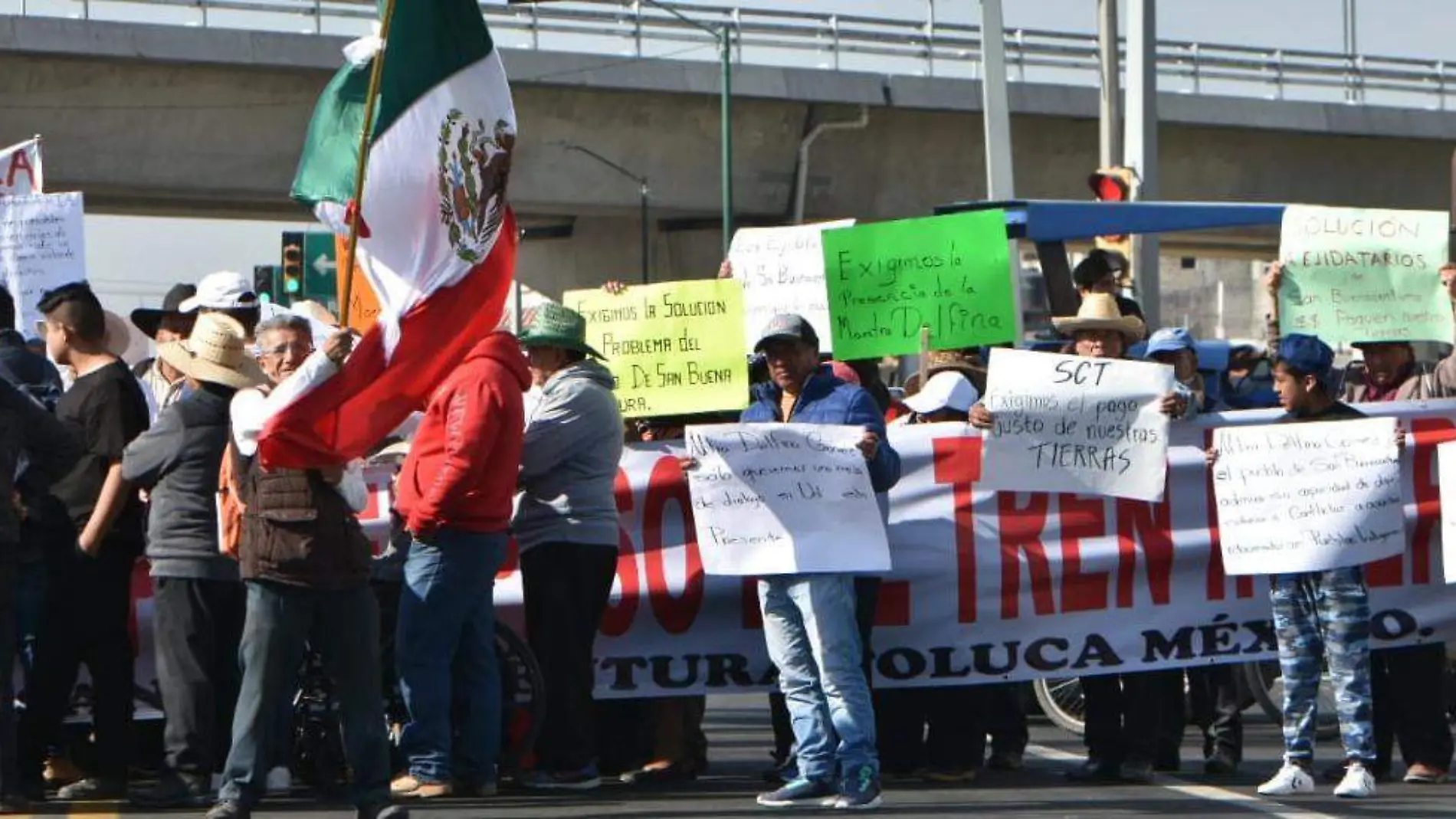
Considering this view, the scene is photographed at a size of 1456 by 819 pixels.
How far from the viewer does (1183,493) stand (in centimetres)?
1144

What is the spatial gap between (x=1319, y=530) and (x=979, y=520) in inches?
57.2

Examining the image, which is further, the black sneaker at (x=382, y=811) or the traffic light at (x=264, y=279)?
the traffic light at (x=264, y=279)

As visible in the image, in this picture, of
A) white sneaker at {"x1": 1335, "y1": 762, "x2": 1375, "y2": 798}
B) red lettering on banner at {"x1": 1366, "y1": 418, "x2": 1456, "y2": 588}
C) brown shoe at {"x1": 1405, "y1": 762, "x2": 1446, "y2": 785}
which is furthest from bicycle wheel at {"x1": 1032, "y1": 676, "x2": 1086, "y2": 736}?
white sneaker at {"x1": 1335, "y1": 762, "x2": 1375, "y2": 798}

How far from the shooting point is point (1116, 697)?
11.1m

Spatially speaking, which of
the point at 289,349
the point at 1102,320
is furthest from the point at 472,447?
the point at 1102,320

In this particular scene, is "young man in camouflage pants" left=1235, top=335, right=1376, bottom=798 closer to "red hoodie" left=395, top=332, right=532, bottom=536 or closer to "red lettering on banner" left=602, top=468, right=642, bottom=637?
"red lettering on banner" left=602, top=468, right=642, bottom=637

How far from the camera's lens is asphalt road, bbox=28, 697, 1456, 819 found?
9.88m

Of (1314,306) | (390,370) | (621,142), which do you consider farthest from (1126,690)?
(621,142)

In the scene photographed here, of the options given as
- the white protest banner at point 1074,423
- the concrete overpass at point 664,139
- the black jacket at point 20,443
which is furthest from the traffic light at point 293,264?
the black jacket at point 20,443

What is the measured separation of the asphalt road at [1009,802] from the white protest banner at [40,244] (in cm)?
527

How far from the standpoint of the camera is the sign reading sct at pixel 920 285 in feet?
38.2

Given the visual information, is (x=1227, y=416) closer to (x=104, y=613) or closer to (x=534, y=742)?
(x=534, y=742)

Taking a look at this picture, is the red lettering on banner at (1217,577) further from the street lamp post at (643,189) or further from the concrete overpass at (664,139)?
the street lamp post at (643,189)

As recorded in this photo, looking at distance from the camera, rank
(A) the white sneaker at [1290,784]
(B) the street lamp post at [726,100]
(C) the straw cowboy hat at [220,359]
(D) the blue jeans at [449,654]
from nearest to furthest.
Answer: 1. (C) the straw cowboy hat at [220,359]
2. (D) the blue jeans at [449,654]
3. (A) the white sneaker at [1290,784]
4. (B) the street lamp post at [726,100]
